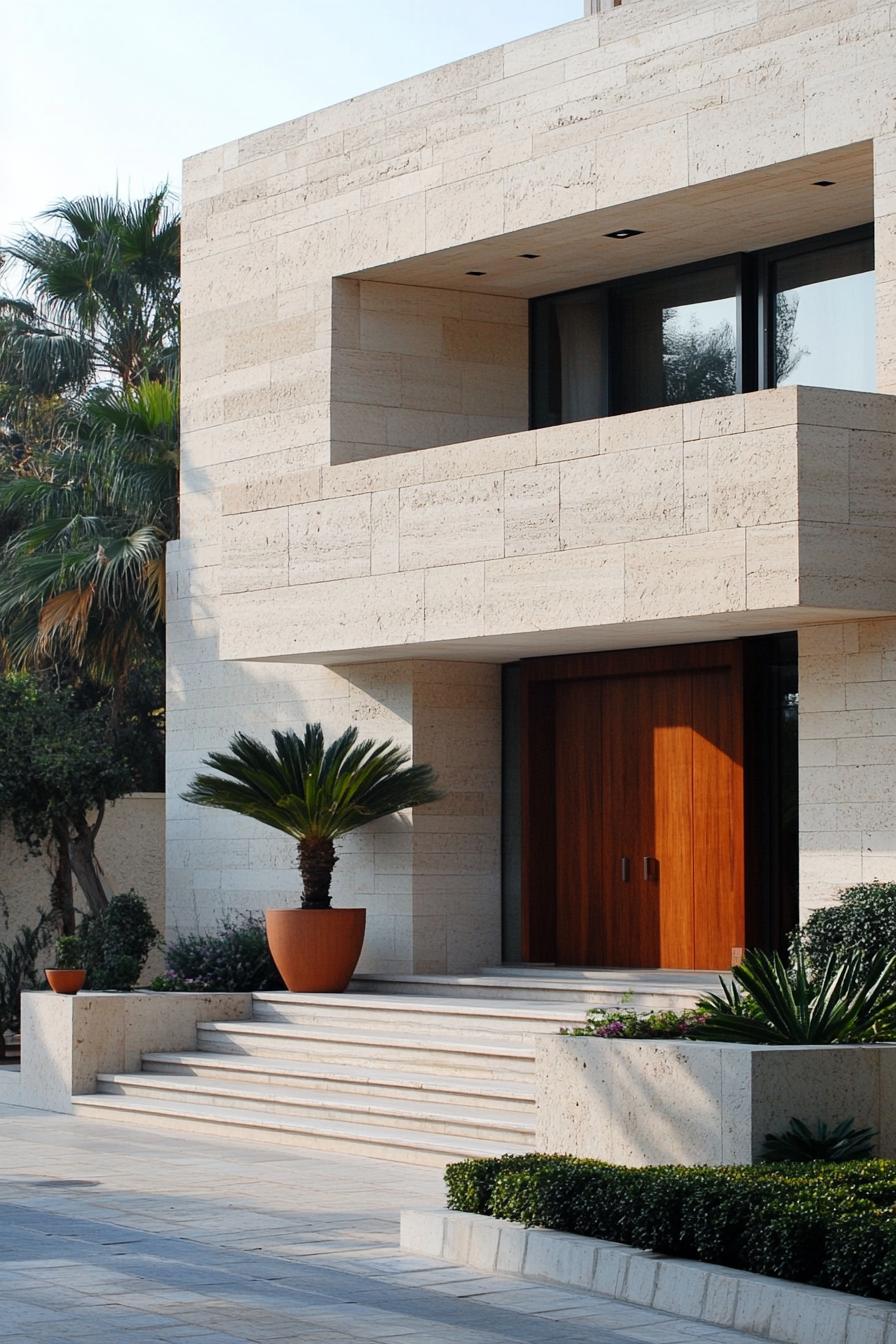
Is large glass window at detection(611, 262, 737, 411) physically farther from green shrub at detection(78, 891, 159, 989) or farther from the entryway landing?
green shrub at detection(78, 891, 159, 989)

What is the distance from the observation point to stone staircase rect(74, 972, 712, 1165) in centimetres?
1458

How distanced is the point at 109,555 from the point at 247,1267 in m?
13.6

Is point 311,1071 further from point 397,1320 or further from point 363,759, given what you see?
point 397,1320

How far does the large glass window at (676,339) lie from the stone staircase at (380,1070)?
5388mm

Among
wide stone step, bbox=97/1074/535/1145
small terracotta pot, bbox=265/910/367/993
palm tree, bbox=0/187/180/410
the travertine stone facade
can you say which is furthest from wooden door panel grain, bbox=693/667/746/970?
palm tree, bbox=0/187/180/410

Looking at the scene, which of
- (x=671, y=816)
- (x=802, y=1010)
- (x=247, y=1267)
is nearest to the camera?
(x=247, y=1267)

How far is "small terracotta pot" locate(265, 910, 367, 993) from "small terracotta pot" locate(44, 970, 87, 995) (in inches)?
67.6

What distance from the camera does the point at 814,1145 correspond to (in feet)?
35.5

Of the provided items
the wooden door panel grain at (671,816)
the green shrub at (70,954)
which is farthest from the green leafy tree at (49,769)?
the wooden door panel grain at (671,816)

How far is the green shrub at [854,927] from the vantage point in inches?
566

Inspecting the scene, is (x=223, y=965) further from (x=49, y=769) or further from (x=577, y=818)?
(x=49, y=769)

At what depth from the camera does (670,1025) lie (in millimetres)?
12438

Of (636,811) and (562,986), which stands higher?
(636,811)

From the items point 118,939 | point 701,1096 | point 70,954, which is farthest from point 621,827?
point 701,1096
